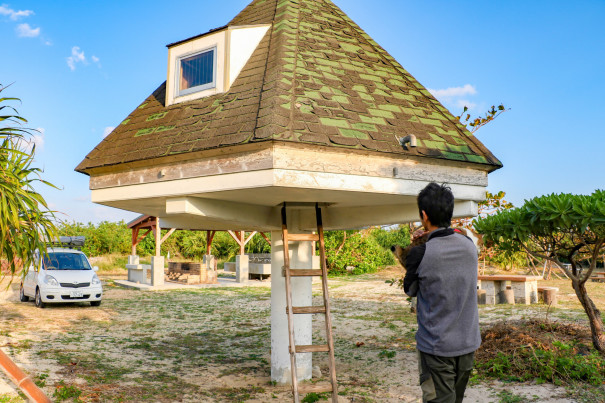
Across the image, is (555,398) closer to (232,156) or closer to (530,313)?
(232,156)

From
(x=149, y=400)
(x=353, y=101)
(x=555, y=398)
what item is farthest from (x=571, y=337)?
(x=149, y=400)

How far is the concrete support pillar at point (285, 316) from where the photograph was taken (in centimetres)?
668

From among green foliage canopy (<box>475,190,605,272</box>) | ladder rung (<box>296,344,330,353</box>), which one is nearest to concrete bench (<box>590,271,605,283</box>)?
green foliage canopy (<box>475,190,605,272</box>)

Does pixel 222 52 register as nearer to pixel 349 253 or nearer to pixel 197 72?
pixel 197 72

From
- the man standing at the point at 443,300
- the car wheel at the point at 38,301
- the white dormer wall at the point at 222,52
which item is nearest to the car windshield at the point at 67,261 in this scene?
the car wheel at the point at 38,301

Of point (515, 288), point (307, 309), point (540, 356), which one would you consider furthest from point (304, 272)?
point (515, 288)

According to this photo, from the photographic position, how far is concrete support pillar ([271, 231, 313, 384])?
668 cm

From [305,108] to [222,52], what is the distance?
1584 mm

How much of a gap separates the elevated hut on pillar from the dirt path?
1144 millimetres

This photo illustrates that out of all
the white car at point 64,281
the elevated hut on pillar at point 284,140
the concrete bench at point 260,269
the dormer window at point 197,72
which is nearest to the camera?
the elevated hut on pillar at point 284,140

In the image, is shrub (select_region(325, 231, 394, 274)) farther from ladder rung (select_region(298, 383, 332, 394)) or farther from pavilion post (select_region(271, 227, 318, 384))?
ladder rung (select_region(298, 383, 332, 394))

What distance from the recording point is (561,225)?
6.68 m

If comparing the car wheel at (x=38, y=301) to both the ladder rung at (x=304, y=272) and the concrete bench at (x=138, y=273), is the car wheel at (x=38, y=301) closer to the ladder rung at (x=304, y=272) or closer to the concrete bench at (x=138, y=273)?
the concrete bench at (x=138, y=273)

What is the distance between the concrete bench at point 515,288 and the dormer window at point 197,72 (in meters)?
11.5
